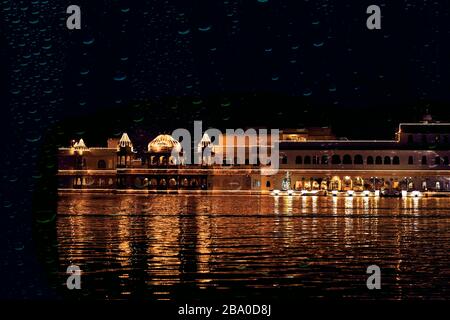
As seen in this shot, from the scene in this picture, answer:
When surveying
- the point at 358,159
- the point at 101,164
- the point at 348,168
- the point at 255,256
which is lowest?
the point at 255,256

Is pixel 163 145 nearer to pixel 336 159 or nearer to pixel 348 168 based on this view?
pixel 336 159

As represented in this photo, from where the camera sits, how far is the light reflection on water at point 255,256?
20.1 metres

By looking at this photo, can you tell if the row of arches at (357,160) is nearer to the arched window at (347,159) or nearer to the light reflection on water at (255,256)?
the arched window at (347,159)

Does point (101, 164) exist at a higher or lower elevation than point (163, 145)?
lower

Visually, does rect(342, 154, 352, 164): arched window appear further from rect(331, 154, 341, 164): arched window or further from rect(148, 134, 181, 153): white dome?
rect(148, 134, 181, 153): white dome

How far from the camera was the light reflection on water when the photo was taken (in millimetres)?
20062

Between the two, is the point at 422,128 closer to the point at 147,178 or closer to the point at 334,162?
the point at 334,162

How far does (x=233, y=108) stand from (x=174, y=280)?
122 meters

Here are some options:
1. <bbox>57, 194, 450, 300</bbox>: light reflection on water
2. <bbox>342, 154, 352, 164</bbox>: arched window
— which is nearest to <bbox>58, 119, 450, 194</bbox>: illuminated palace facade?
<bbox>342, 154, 352, 164</bbox>: arched window

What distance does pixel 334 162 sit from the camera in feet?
319

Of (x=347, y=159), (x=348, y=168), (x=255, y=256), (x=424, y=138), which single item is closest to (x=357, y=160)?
(x=347, y=159)

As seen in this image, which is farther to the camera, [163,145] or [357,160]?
[163,145]

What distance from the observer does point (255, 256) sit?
1026 inches
